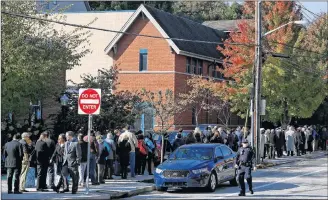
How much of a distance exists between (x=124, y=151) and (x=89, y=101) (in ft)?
14.1

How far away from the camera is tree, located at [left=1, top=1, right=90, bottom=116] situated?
25031 millimetres

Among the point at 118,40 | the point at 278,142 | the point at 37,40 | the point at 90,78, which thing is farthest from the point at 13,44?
the point at 118,40

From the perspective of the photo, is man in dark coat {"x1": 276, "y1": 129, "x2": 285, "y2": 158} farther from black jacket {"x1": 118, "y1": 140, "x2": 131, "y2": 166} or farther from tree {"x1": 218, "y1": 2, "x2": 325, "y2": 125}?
black jacket {"x1": 118, "y1": 140, "x2": 131, "y2": 166}

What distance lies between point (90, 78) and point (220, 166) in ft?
30.3

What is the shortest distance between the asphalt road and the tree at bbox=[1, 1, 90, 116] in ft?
24.2

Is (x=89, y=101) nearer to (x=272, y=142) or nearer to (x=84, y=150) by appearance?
(x=84, y=150)

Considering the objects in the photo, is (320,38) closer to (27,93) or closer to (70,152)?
(27,93)

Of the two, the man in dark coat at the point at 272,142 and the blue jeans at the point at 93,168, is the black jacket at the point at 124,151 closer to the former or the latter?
the blue jeans at the point at 93,168

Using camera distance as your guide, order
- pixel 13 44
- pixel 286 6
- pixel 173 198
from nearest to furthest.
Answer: pixel 173 198
pixel 13 44
pixel 286 6

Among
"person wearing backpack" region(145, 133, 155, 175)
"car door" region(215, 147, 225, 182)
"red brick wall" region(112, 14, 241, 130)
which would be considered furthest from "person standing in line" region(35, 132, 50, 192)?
"red brick wall" region(112, 14, 241, 130)

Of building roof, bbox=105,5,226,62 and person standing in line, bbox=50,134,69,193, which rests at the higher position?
building roof, bbox=105,5,226,62

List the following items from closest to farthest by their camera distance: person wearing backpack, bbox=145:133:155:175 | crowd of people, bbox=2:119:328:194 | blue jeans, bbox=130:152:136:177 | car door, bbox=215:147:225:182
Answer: crowd of people, bbox=2:119:328:194 → car door, bbox=215:147:225:182 → blue jeans, bbox=130:152:136:177 → person wearing backpack, bbox=145:133:155:175

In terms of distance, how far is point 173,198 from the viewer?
19234 mm

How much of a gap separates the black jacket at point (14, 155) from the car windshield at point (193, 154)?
5.22 metres
